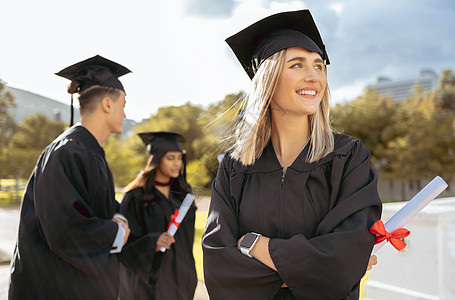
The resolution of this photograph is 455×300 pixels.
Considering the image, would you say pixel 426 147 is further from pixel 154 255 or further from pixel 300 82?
pixel 300 82

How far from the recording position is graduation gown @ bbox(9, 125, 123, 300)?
7.96 feet

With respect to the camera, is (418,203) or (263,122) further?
(263,122)

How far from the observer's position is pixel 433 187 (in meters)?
1.65

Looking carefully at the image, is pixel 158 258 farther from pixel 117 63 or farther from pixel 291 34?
pixel 291 34

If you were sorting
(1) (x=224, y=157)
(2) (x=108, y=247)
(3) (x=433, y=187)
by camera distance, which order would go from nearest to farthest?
(3) (x=433, y=187), (1) (x=224, y=157), (2) (x=108, y=247)

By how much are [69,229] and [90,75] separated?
1181 millimetres

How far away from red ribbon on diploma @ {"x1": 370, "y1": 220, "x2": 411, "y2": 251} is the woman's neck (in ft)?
1.53

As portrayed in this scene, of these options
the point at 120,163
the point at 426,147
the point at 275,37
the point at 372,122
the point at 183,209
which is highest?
the point at 275,37

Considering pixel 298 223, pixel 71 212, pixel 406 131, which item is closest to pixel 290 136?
pixel 298 223

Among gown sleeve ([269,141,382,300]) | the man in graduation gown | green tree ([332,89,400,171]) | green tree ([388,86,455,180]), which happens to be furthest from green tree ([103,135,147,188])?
gown sleeve ([269,141,382,300])

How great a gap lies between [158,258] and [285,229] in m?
2.66

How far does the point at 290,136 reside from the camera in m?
1.94

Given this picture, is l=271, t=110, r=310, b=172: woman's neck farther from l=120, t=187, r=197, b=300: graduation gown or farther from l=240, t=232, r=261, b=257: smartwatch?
l=120, t=187, r=197, b=300: graduation gown

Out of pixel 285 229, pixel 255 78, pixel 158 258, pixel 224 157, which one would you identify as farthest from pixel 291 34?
pixel 158 258
